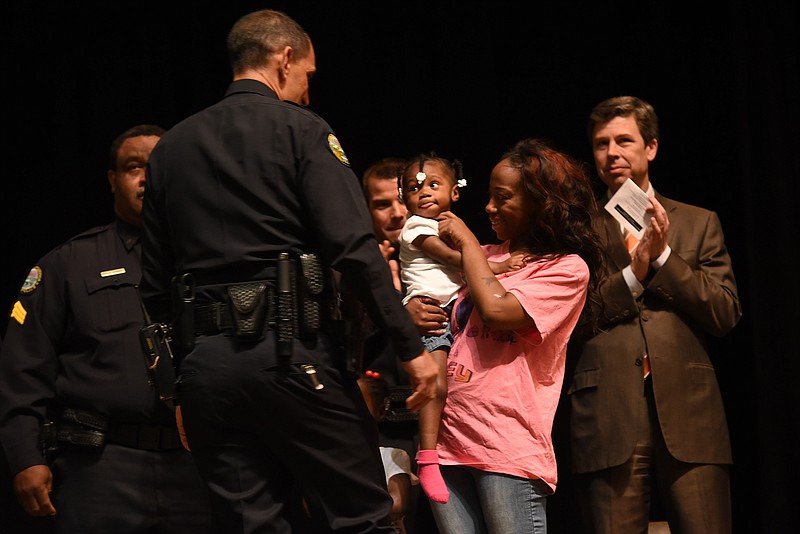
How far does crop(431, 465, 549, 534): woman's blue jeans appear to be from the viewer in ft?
8.89

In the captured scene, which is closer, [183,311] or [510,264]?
[183,311]

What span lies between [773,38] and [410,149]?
163 centimetres

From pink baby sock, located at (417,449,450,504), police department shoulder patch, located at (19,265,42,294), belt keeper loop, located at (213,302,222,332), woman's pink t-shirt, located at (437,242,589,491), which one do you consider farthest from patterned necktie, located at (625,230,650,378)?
police department shoulder patch, located at (19,265,42,294)

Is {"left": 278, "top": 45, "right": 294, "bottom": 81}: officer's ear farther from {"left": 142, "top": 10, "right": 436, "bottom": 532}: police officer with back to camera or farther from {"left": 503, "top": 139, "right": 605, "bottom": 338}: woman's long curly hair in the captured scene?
{"left": 503, "top": 139, "right": 605, "bottom": 338}: woman's long curly hair

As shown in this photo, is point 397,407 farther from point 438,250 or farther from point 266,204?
point 266,204

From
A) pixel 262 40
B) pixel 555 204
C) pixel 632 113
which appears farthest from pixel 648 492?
pixel 262 40

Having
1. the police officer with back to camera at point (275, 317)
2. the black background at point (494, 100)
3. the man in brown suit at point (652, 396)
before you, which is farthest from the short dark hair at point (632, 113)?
the police officer with back to camera at point (275, 317)

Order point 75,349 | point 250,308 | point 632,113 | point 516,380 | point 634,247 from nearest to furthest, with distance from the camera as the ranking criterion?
point 250,308 < point 516,380 < point 75,349 < point 634,247 < point 632,113

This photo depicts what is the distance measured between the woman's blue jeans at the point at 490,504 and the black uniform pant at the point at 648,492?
57cm

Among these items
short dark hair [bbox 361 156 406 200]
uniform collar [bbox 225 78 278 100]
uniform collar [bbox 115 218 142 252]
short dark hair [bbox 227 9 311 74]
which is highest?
short dark hair [bbox 227 9 311 74]

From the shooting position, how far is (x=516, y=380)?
9.30 feet

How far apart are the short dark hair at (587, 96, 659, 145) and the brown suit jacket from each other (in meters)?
0.54

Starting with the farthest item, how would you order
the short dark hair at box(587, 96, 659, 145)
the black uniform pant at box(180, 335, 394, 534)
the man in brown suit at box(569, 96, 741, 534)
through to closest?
the short dark hair at box(587, 96, 659, 145) → the man in brown suit at box(569, 96, 741, 534) → the black uniform pant at box(180, 335, 394, 534)

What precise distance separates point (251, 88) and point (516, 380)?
1093 millimetres
